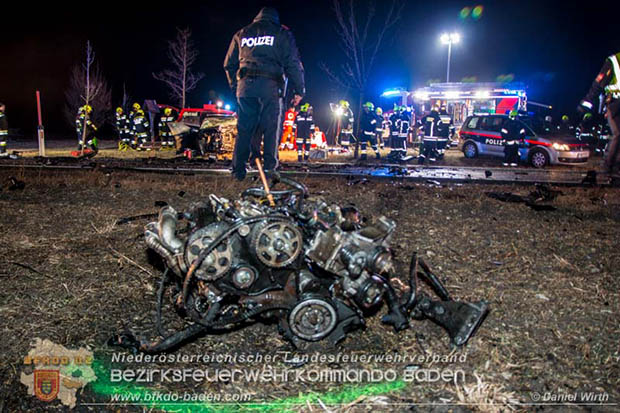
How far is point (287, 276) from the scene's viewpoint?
2.65 m

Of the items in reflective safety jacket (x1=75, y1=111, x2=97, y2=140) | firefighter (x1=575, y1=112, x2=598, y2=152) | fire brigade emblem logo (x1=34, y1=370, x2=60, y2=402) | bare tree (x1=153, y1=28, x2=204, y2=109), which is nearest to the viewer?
fire brigade emblem logo (x1=34, y1=370, x2=60, y2=402)

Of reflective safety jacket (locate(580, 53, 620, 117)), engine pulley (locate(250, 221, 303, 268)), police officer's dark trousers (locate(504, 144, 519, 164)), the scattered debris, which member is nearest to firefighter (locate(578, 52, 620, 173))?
reflective safety jacket (locate(580, 53, 620, 117))

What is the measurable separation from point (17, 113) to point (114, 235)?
52389mm

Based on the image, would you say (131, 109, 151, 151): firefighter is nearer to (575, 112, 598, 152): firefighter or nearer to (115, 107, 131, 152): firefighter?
(115, 107, 131, 152): firefighter

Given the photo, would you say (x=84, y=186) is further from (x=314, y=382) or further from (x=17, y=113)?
(x=17, y=113)

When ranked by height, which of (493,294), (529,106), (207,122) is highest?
(529,106)

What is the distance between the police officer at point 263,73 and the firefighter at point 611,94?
6.44 m

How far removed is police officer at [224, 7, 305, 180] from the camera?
6.52 meters

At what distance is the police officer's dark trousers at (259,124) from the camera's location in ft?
22.3

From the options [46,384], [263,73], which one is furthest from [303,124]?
[46,384]

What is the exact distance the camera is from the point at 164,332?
2.75 m

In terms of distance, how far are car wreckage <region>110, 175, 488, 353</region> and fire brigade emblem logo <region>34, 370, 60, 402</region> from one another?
0.38 meters

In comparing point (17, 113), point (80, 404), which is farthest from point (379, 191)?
point (17, 113)

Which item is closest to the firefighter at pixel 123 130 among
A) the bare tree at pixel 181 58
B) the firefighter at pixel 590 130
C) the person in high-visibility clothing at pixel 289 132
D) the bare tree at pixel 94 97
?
the person in high-visibility clothing at pixel 289 132
